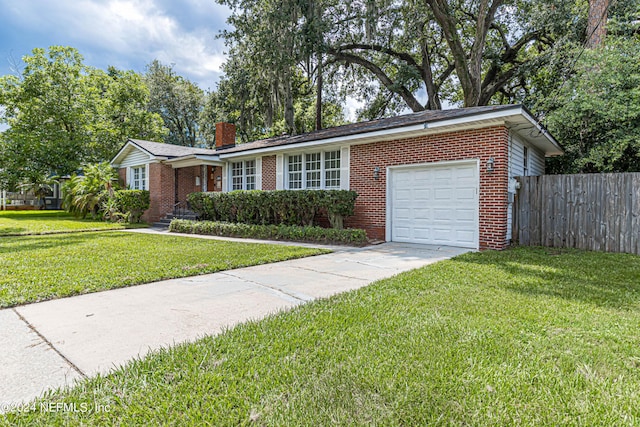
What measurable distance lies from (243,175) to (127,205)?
6.11 metres

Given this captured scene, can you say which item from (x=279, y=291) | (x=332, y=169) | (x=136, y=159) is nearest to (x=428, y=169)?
(x=332, y=169)

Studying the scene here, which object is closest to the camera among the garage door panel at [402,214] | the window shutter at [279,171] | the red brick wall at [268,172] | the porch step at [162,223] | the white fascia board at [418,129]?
the white fascia board at [418,129]

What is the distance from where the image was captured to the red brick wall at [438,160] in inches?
299

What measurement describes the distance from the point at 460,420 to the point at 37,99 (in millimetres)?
26876

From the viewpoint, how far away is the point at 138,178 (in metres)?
17.3

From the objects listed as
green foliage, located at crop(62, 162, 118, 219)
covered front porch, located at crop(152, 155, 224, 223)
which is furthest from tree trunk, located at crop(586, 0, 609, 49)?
green foliage, located at crop(62, 162, 118, 219)

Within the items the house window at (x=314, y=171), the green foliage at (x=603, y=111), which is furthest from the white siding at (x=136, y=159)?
the green foliage at (x=603, y=111)

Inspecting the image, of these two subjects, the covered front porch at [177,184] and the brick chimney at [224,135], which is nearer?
the covered front porch at [177,184]

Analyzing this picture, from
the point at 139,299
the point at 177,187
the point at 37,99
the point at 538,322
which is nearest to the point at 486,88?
the point at 177,187

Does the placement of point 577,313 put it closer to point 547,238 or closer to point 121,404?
point 121,404

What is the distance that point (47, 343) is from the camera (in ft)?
8.63

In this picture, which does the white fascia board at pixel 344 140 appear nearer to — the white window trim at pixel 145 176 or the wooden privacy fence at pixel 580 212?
the wooden privacy fence at pixel 580 212

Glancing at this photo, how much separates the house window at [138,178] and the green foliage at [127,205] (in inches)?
47.2

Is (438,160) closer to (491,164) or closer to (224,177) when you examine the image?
(491,164)
